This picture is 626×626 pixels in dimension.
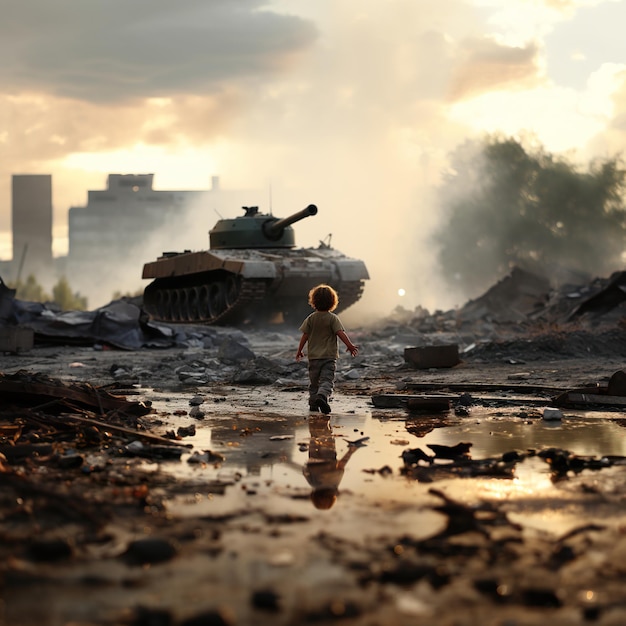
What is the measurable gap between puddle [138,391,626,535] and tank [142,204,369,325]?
54.6ft

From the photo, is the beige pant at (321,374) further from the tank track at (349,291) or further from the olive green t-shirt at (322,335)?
the tank track at (349,291)

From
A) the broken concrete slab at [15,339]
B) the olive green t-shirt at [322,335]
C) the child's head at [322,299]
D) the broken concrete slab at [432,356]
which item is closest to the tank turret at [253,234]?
the broken concrete slab at [15,339]

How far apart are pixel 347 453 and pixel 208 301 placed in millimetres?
22937

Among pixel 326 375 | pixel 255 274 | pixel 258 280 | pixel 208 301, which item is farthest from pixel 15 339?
pixel 208 301

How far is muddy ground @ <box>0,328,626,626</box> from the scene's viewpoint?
3.32 meters

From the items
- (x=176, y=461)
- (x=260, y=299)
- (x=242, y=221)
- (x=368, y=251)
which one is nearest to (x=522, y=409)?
(x=176, y=461)

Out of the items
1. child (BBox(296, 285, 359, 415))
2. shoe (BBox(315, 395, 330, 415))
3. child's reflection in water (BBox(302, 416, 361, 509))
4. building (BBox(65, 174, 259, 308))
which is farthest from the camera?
building (BBox(65, 174, 259, 308))

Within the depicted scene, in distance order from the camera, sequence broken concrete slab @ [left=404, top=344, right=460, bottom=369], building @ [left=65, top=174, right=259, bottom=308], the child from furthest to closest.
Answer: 1. building @ [left=65, top=174, right=259, bottom=308]
2. broken concrete slab @ [left=404, top=344, right=460, bottom=369]
3. the child

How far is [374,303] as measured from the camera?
2114 inches

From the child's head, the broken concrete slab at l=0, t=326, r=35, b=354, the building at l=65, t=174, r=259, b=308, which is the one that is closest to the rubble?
the child's head

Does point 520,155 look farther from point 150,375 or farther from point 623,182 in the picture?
point 150,375

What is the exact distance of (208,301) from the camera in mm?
29359

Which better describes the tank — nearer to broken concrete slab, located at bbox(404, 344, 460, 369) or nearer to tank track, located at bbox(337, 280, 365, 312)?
tank track, located at bbox(337, 280, 365, 312)

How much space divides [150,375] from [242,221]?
16309 mm
